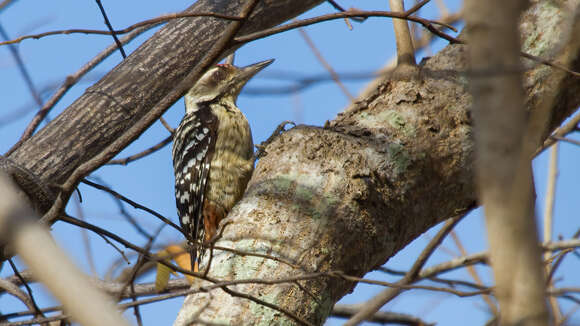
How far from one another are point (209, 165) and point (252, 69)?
4.07ft

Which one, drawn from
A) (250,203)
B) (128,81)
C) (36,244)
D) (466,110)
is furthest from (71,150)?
(36,244)

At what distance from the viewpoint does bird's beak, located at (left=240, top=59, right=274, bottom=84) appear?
5.61 meters

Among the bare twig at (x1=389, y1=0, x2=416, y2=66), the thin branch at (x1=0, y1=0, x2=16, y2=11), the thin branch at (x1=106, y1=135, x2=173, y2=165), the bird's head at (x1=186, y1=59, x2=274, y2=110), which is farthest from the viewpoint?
the bird's head at (x1=186, y1=59, x2=274, y2=110)

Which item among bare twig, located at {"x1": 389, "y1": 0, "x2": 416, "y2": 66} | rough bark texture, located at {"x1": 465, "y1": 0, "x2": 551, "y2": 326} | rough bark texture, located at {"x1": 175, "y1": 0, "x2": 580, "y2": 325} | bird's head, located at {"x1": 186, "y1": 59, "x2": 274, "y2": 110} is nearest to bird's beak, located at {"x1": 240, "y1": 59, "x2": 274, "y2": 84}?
bird's head, located at {"x1": 186, "y1": 59, "x2": 274, "y2": 110}

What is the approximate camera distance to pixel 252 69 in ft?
18.5

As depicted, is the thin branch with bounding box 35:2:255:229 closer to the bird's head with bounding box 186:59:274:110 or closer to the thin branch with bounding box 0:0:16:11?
the thin branch with bounding box 0:0:16:11

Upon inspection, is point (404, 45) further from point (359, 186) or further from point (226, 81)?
point (226, 81)

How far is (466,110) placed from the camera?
130 inches

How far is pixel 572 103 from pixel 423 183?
115cm

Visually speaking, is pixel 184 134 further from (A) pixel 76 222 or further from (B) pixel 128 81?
(A) pixel 76 222

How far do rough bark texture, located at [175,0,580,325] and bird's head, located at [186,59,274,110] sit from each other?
2.22 meters

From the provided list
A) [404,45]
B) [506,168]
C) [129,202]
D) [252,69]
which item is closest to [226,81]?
[252,69]

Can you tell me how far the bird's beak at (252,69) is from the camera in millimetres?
5605

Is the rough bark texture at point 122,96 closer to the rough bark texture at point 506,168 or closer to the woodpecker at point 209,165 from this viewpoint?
the woodpecker at point 209,165
